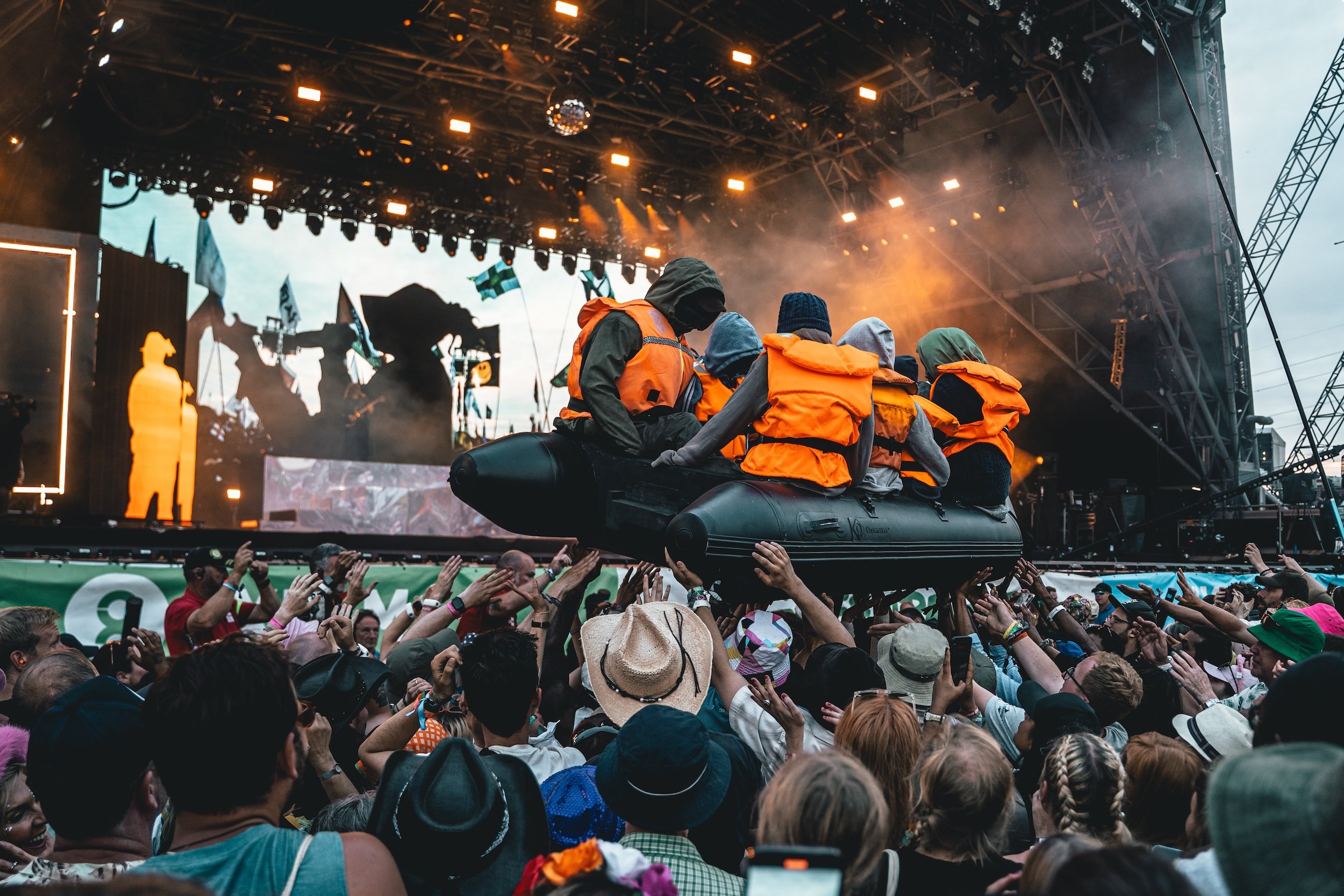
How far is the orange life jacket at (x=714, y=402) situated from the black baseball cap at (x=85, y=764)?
2.52m

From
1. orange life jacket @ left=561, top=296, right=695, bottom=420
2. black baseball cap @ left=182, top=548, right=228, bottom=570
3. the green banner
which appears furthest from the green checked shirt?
the green banner

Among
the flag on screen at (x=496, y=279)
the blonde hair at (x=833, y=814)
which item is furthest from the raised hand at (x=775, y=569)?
the flag on screen at (x=496, y=279)

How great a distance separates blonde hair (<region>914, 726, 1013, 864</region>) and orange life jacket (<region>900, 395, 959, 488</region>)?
2301 mm

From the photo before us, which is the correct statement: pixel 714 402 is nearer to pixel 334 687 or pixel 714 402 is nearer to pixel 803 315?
pixel 803 315

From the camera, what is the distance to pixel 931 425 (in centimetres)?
411

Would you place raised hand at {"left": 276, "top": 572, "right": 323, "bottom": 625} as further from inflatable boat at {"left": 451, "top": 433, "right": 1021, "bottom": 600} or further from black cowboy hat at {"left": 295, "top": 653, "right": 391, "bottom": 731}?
black cowboy hat at {"left": 295, "top": 653, "right": 391, "bottom": 731}

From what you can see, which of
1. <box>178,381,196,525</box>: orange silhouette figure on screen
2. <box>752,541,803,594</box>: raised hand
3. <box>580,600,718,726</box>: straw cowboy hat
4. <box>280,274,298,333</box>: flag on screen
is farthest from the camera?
<box>280,274,298,333</box>: flag on screen

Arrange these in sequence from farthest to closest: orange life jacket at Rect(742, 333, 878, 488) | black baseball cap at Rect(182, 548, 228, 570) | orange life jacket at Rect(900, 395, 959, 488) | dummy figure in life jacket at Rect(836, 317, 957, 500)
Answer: black baseball cap at Rect(182, 548, 228, 570), orange life jacket at Rect(900, 395, 959, 488), dummy figure in life jacket at Rect(836, 317, 957, 500), orange life jacket at Rect(742, 333, 878, 488)

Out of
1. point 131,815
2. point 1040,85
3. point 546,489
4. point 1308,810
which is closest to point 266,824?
point 131,815

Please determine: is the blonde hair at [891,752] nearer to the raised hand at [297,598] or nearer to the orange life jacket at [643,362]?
the orange life jacket at [643,362]

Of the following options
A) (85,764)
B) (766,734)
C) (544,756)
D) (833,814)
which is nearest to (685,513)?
(766,734)

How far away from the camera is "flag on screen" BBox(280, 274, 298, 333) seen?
50.5 feet

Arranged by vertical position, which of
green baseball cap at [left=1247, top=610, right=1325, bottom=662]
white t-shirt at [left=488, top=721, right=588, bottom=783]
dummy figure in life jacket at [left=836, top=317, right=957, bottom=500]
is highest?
dummy figure in life jacket at [left=836, top=317, right=957, bottom=500]

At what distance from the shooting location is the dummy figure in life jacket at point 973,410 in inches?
159
